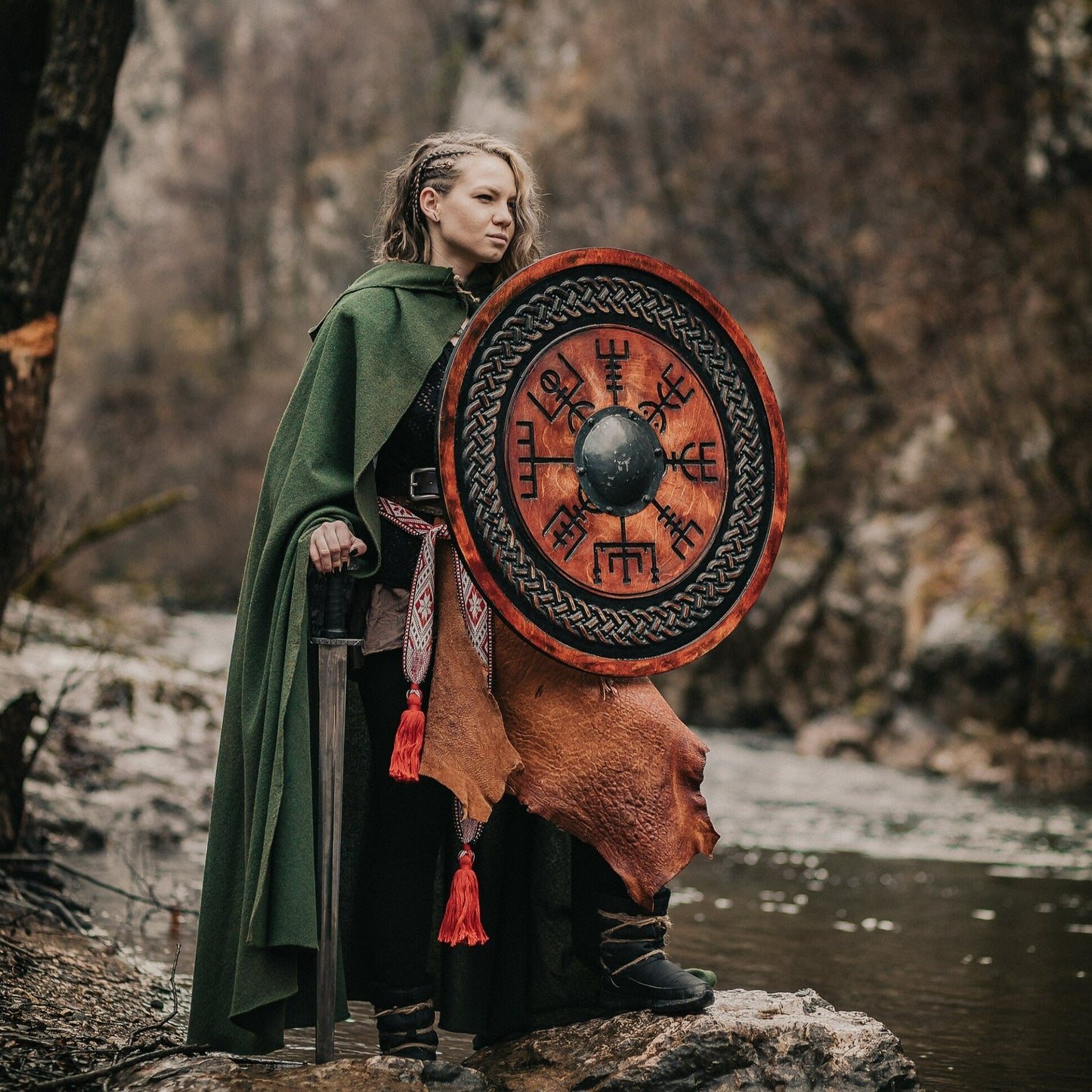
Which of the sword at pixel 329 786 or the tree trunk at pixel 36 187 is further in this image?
the tree trunk at pixel 36 187

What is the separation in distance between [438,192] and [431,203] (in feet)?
0.09

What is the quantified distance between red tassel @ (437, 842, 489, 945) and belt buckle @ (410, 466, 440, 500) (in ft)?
2.26

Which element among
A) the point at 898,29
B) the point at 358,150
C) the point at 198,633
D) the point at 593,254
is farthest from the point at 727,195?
the point at 358,150

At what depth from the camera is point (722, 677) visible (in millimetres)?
14195

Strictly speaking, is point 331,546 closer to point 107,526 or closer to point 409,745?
point 409,745

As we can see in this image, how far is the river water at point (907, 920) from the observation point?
3658 mm

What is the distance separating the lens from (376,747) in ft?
9.00

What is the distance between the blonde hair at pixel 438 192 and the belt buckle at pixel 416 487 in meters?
0.48

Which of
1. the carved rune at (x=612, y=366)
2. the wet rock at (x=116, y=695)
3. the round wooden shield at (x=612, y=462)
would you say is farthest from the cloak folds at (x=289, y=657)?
the wet rock at (x=116, y=695)

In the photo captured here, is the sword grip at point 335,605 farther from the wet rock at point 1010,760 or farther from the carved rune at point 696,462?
the wet rock at point 1010,760

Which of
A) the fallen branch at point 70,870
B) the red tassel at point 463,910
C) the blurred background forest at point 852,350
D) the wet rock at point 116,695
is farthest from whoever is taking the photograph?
the blurred background forest at point 852,350

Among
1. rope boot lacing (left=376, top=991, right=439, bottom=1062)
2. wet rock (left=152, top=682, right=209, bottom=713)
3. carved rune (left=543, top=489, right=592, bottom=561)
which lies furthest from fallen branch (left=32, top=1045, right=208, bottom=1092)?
wet rock (left=152, top=682, right=209, bottom=713)

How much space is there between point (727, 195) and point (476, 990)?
15872 mm

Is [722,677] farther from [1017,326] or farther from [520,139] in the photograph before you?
[520,139]
